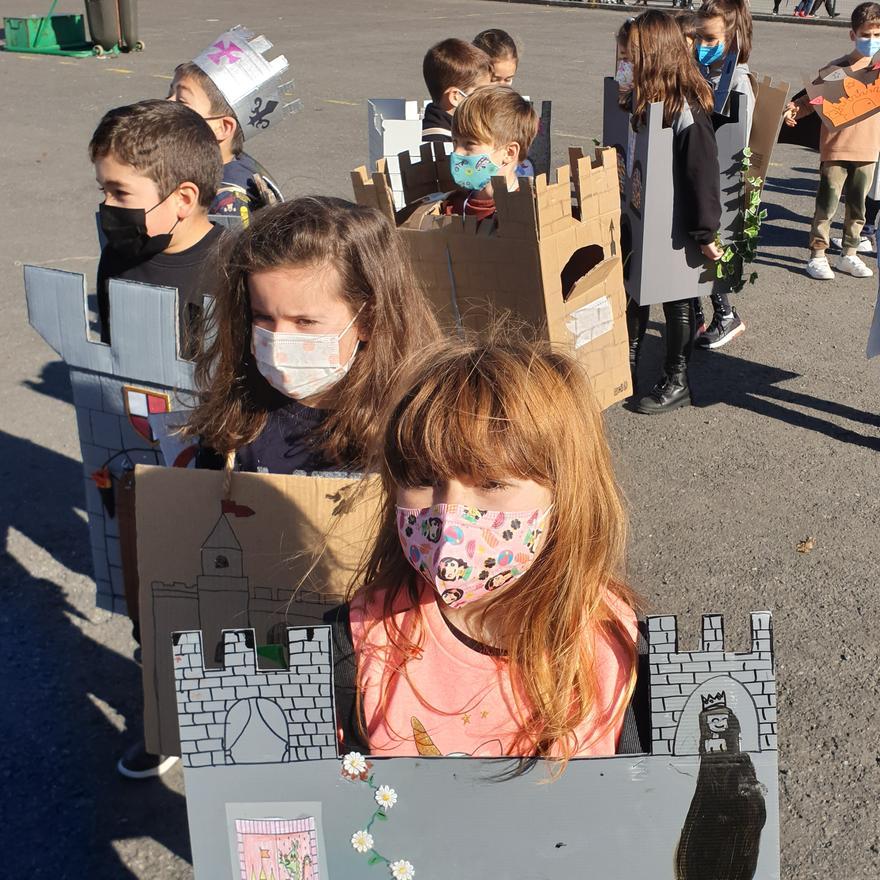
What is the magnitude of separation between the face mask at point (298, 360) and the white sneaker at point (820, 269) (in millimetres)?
5423

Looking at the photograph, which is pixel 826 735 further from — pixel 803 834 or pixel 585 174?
pixel 585 174

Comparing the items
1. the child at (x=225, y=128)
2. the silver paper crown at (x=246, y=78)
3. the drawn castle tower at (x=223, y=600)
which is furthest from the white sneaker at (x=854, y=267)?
the drawn castle tower at (x=223, y=600)

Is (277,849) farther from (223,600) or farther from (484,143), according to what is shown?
(484,143)

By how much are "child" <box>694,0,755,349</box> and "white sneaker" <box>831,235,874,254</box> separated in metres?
1.73

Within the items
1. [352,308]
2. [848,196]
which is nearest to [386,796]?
[352,308]

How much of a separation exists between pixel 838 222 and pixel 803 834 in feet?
20.3

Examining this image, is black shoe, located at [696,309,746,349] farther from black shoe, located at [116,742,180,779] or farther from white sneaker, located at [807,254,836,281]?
black shoe, located at [116,742,180,779]

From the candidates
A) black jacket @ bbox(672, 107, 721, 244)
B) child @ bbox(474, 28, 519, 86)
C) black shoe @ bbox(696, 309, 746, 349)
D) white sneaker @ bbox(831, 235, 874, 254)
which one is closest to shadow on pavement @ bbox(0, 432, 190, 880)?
black jacket @ bbox(672, 107, 721, 244)

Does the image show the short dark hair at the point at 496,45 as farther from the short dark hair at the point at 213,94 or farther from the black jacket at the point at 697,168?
the short dark hair at the point at 213,94

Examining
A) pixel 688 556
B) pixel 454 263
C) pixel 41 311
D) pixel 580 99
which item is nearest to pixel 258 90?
pixel 454 263

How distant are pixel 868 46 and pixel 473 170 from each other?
3.53 meters

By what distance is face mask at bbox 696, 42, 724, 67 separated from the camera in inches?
224

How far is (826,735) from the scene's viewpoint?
301 centimetres

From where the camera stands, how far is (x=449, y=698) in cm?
143
